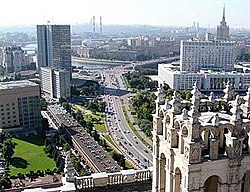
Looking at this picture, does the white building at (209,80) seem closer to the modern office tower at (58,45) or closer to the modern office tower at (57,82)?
the modern office tower at (57,82)

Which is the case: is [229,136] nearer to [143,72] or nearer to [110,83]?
[110,83]

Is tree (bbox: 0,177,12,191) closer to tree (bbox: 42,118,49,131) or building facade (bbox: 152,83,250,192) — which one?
tree (bbox: 42,118,49,131)

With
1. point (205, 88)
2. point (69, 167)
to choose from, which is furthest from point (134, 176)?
point (205, 88)

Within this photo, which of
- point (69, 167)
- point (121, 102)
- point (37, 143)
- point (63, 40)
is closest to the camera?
point (69, 167)

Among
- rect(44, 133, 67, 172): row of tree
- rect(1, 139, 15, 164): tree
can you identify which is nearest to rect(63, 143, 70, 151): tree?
rect(44, 133, 67, 172): row of tree

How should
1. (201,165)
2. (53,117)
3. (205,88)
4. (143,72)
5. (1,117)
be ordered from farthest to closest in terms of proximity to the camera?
(143,72) → (205,88) → (53,117) → (1,117) → (201,165)

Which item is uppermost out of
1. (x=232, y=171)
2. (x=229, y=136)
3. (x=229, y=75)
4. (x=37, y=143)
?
(x=229, y=136)
